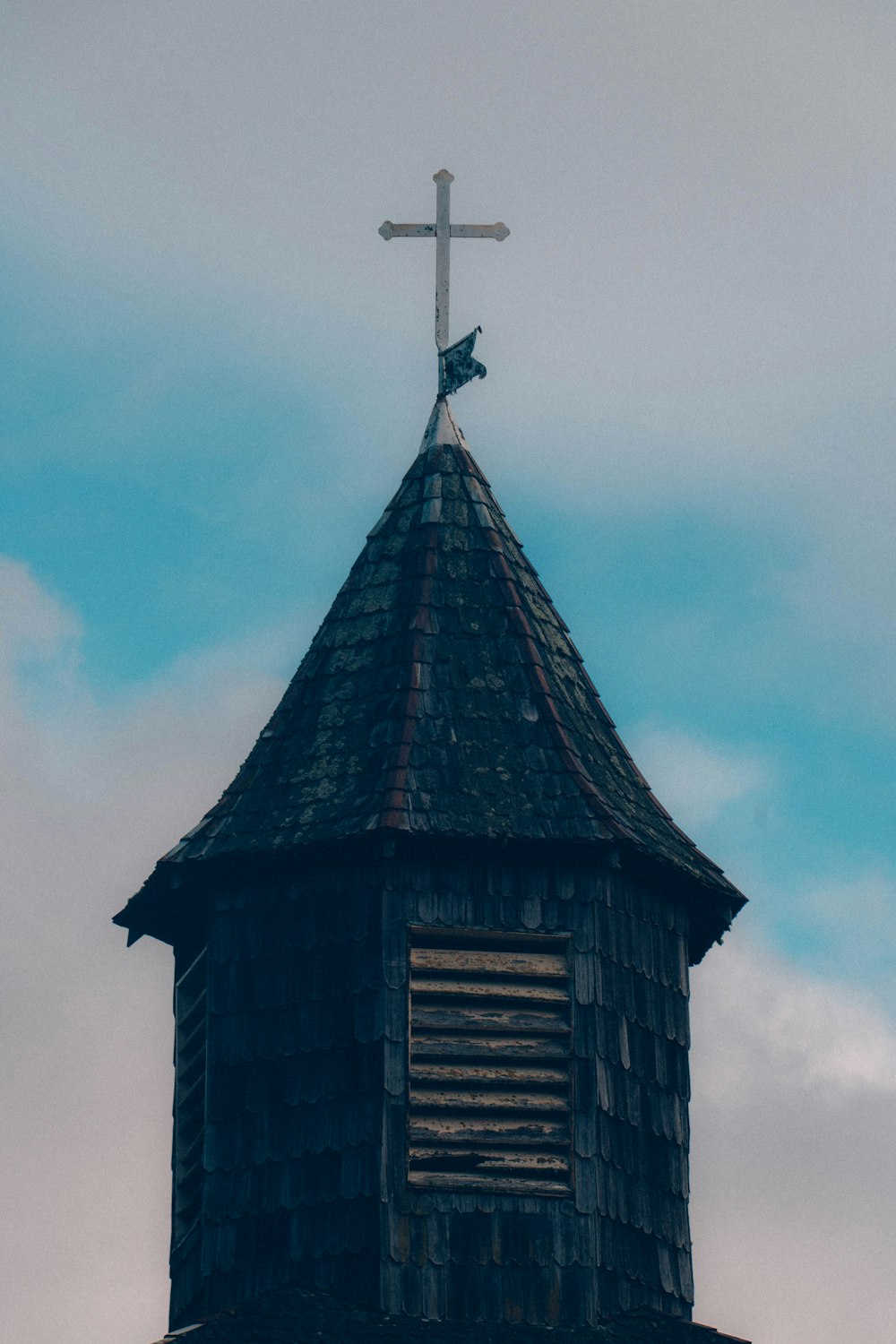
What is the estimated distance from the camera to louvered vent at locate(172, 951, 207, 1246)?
77.7ft

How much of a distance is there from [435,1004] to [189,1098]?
8.15 feet

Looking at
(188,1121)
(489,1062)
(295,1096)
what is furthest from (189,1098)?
(489,1062)

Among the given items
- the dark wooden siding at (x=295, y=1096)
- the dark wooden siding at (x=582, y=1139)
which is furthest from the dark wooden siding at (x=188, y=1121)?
the dark wooden siding at (x=582, y=1139)

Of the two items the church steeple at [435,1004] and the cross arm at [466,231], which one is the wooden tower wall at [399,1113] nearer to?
the church steeple at [435,1004]

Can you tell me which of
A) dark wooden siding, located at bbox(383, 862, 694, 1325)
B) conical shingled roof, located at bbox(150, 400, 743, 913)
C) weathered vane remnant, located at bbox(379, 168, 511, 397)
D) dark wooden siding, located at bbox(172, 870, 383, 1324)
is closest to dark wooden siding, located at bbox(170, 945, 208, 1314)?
dark wooden siding, located at bbox(172, 870, 383, 1324)

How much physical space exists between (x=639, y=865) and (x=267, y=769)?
2.94 metres

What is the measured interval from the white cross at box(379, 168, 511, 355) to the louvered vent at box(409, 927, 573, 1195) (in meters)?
5.71

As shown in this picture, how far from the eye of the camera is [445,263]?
26156 mm

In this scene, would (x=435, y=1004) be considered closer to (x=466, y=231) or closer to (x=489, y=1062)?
(x=489, y=1062)

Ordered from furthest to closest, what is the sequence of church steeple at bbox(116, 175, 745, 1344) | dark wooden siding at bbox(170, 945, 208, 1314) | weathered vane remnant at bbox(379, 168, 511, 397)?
1. weathered vane remnant at bbox(379, 168, 511, 397)
2. dark wooden siding at bbox(170, 945, 208, 1314)
3. church steeple at bbox(116, 175, 745, 1344)

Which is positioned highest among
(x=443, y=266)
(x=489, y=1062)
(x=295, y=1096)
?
(x=443, y=266)

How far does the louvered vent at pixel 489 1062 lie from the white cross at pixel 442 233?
5.71 meters

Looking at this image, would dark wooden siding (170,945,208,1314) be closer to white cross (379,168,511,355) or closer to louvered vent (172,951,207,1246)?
louvered vent (172,951,207,1246)

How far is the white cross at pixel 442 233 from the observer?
26.2 meters
